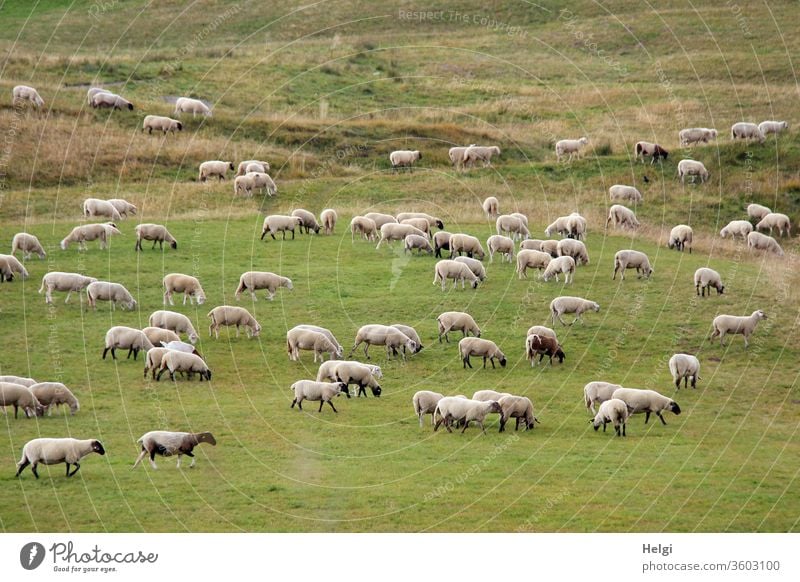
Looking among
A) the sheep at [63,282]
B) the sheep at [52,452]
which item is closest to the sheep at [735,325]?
the sheep at [63,282]

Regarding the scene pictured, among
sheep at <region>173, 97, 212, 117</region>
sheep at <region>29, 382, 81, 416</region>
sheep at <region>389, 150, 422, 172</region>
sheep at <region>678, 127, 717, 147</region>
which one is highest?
sheep at <region>173, 97, 212, 117</region>

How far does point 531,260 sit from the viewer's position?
40625mm

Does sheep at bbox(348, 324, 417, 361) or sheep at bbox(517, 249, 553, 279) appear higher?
sheep at bbox(517, 249, 553, 279)

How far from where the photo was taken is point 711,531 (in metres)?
23.6

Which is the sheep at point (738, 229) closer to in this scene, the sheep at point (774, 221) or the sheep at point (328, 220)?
the sheep at point (774, 221)

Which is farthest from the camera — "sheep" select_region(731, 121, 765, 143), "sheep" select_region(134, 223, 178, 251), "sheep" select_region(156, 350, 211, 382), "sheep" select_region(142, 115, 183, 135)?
"sheep" select_region(142, 115, 183, 135)

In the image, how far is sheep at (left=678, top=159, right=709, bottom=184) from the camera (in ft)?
180

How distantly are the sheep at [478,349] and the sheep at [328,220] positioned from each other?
1464cm

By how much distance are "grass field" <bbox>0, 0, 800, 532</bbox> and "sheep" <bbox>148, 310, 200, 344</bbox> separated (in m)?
1.03

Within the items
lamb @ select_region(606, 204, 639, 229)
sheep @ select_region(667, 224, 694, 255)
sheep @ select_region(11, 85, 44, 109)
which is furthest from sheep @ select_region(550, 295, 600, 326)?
sheep @ select_region(11, 85, 44, 109)

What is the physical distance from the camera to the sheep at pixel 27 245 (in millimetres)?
41500

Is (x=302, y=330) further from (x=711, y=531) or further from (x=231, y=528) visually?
(x=711, y=531)

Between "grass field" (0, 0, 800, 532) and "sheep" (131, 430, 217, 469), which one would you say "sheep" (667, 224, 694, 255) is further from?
"sheep" (131, 430, 217, 469)

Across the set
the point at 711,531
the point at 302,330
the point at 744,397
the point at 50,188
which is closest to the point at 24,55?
the point at 50,188
